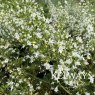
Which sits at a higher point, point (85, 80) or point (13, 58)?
point (13, 58)

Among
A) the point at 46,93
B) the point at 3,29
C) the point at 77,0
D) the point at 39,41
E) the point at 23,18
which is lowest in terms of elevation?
the point at 46,93

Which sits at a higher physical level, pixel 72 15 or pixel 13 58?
pixel 72 15

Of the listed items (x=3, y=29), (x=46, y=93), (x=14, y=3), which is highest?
(x=14, y=3)

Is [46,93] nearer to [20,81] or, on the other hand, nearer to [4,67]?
[20,81]

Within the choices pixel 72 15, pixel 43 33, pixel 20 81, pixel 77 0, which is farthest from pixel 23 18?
pixel 77 0

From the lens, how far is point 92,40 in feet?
15.8

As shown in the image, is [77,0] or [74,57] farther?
[77,0]

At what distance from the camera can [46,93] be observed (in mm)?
4914

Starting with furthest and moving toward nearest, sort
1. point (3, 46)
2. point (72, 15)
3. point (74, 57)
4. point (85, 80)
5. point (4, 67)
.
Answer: point (72, 15)
point (4, 67)
point (3, 46)
point (85, 80)
point (74, 57)

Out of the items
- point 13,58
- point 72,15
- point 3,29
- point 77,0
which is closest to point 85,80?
point 13,58

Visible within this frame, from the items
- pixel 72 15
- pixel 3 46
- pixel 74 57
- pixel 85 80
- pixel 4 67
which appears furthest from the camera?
pixel 72 15

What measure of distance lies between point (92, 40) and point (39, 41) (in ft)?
3.02

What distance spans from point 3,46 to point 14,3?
1.40 metres

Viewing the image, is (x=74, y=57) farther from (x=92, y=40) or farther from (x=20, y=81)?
(x=20, y=81)
